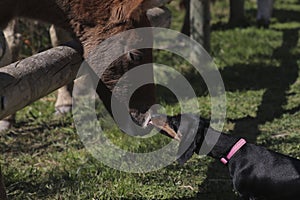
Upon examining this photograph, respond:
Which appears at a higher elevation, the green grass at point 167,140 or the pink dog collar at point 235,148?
the pink dog collar at point 235,148

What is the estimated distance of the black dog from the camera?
10.8ft

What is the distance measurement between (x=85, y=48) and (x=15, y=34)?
1976mm

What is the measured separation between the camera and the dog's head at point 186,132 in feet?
11.2

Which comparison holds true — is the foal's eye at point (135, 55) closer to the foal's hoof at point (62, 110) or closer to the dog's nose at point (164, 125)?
the dog's nose at point (164, 125)

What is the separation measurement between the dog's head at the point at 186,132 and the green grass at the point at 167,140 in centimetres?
66

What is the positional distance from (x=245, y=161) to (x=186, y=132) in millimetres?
373

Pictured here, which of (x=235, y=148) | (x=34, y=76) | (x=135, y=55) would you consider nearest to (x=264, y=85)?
(x=135, y=55)

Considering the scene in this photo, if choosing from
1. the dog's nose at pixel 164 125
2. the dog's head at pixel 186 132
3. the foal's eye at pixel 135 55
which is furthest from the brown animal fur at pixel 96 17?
the dog's head at pixel 186 132

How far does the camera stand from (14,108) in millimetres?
3156

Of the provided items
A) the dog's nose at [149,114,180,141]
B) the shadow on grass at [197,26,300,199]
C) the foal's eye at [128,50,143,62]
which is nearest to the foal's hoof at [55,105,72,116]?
the shadow on grass at [197,26,300,199]

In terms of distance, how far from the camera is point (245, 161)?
11.1 feet

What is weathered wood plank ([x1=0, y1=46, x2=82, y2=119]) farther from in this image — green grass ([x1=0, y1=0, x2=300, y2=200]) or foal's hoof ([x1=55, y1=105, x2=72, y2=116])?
foal's hoof ([x1=55, y1=105, x2=72, y2=116])

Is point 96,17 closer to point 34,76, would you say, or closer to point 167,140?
point 34,76

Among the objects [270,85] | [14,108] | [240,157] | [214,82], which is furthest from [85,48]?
[270,85]
